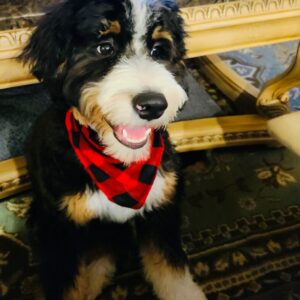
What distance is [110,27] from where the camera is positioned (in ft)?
2.71

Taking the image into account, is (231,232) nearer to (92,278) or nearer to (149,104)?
(92,278)

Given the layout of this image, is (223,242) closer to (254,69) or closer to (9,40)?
(9,40)

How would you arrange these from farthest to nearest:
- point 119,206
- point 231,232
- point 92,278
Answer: point 231,232, point 92,278, point 119,206

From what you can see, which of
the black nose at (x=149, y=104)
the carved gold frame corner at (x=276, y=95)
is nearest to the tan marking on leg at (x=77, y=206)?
the black nose at (x=149, y=104)

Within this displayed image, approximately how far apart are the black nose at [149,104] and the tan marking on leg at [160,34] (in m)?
0.13

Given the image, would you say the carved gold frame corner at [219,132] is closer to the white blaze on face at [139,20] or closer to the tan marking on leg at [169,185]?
the tan marking on leg at [169,185]

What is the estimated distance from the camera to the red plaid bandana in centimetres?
98

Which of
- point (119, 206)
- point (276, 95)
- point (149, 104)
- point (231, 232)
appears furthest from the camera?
point (276, 95)

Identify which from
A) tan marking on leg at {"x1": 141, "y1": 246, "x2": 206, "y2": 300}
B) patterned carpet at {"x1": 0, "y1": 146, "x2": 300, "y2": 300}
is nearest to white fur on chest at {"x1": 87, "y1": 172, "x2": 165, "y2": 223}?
tan marking on leg at {"x1": 141, "y1": 246, "x2": 206, "y2": 300}

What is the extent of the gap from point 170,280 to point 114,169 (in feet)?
1.13

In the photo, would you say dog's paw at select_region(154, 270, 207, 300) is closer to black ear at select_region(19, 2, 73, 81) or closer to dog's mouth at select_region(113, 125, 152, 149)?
dog's mouth at select_region(113, 125, 152, 149)

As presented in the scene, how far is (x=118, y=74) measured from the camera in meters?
0.83

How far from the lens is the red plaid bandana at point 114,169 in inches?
38.7

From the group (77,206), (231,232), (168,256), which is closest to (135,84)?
(77,206)
